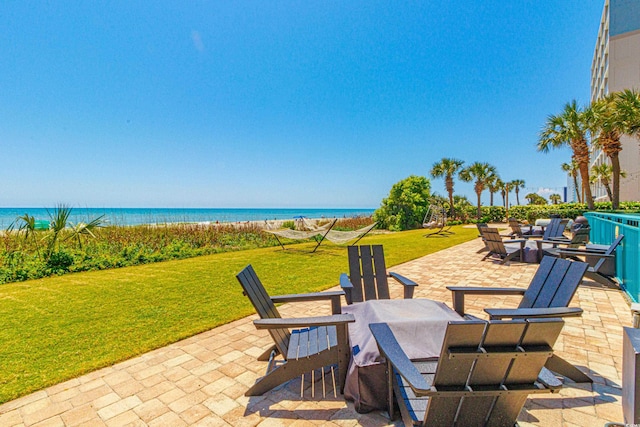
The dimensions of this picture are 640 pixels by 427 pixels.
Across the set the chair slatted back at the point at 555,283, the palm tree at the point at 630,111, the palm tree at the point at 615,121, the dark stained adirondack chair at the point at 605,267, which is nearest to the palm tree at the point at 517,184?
the palm tree at the point at 615,121

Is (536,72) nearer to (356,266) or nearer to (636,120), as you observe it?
(636,120)

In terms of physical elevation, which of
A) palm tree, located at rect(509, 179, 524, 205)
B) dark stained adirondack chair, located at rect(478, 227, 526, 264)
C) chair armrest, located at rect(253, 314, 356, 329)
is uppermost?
palm tree, located at rect(509, 179, 524, 205)

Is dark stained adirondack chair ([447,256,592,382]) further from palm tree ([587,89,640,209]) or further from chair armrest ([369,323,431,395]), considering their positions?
palm tree ([587,89,640,209])

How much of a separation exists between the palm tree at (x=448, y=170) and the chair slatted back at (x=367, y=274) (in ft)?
83.5

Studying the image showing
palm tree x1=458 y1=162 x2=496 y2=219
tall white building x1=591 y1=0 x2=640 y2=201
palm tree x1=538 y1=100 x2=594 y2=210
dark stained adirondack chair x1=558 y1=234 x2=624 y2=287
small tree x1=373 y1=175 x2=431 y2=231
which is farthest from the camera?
tall white building x1=591 y1=0 x2=640 y2=201

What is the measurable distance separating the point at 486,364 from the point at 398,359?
0.42m

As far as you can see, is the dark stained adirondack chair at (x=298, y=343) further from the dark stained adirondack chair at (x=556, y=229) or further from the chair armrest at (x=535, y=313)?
the dark stained adirondack chair at (x=556, y=229)

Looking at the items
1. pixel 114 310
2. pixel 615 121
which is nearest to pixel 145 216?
pixel 114 310

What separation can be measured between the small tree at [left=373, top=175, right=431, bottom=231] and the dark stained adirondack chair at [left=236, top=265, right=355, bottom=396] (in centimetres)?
2250

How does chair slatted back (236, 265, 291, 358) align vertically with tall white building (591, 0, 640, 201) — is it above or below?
below

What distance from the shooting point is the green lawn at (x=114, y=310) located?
2967mm

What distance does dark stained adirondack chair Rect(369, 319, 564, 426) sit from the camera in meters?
1.21

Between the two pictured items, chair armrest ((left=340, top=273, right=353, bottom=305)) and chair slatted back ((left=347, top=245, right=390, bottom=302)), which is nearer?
chair armrest ((left=340, top=273, right=353, bottom=305))

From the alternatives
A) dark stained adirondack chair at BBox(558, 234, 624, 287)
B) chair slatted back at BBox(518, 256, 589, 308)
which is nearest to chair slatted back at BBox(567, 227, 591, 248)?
dark stained adirondack chair at BBox(558, 234, 624, 287)
